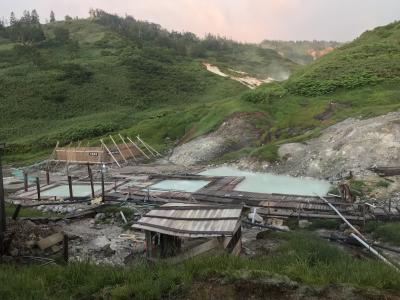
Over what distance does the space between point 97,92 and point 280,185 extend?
196ft

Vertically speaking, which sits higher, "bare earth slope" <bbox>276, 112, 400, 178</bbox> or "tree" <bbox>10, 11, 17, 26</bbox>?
"tree" <bbox>10, 11, 17, 26</bbox>

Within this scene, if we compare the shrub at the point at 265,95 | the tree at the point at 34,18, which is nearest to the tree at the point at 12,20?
the tree at the point at 34,18

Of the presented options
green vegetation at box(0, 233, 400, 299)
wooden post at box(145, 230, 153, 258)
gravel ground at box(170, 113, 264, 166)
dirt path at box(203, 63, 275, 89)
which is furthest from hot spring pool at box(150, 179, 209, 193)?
dirt path at box(203, 63, 275, 89)

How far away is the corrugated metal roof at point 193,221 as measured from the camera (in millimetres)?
10780

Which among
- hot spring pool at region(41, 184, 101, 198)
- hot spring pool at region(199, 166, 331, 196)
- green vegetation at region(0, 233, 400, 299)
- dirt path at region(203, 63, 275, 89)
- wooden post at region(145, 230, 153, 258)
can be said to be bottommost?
hot spring pool at region(41, 184, 101, 198)

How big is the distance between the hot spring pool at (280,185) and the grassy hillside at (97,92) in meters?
17.2

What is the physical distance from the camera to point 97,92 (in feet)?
258

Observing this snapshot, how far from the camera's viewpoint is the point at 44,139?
179ft

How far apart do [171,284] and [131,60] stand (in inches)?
3566

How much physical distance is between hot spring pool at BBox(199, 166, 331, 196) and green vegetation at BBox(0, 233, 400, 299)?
1483cm

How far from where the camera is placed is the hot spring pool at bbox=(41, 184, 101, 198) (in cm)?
2579

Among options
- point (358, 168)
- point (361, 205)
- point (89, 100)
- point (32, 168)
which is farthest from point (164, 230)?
point (89, 100)

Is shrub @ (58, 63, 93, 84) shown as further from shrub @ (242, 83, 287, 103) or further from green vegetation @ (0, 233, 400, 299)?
green vegetation @ (0, 233, 400, 299)

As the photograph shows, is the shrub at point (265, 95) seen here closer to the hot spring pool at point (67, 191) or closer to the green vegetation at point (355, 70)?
the green vegetation at point (355, 70)
